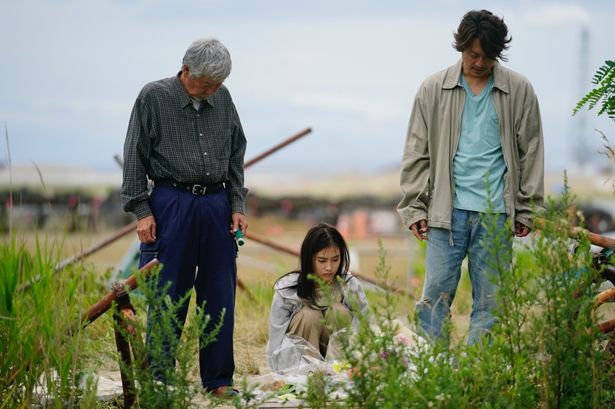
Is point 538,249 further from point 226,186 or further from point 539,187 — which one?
point 226,186

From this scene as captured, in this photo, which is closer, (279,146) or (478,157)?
(478,157)

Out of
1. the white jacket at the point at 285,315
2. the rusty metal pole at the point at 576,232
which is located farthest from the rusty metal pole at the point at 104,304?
the rusty metal pole at the point at 576,232

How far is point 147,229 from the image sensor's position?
16.3 feet

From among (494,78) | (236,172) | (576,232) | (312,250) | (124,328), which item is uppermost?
(494,78)

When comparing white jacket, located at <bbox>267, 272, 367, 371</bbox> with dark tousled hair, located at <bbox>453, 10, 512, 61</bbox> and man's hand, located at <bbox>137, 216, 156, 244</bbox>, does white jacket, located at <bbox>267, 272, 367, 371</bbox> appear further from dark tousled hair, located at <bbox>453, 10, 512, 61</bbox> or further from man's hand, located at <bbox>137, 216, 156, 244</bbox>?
dark tousled hair, located at <bbox>453, 10, 512, 61</bbox>

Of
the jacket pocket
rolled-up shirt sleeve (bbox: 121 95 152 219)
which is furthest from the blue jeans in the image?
rolled-up shirt sleeve (bbox: 121 95 152 219)

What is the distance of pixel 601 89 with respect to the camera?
4617mm

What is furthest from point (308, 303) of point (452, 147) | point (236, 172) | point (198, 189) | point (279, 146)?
point (279, 146)

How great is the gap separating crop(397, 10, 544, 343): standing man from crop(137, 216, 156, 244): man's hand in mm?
1161

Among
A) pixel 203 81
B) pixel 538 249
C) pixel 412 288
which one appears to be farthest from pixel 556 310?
pixel 412 288

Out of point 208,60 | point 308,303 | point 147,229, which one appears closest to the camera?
point 208,60

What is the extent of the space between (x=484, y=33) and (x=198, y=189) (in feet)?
4.80

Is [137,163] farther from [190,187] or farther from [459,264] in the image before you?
[459,264]

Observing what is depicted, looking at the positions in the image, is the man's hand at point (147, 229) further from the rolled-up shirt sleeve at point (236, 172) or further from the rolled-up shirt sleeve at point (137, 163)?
the rolled-up shirt sleeve at point (236, 172)
